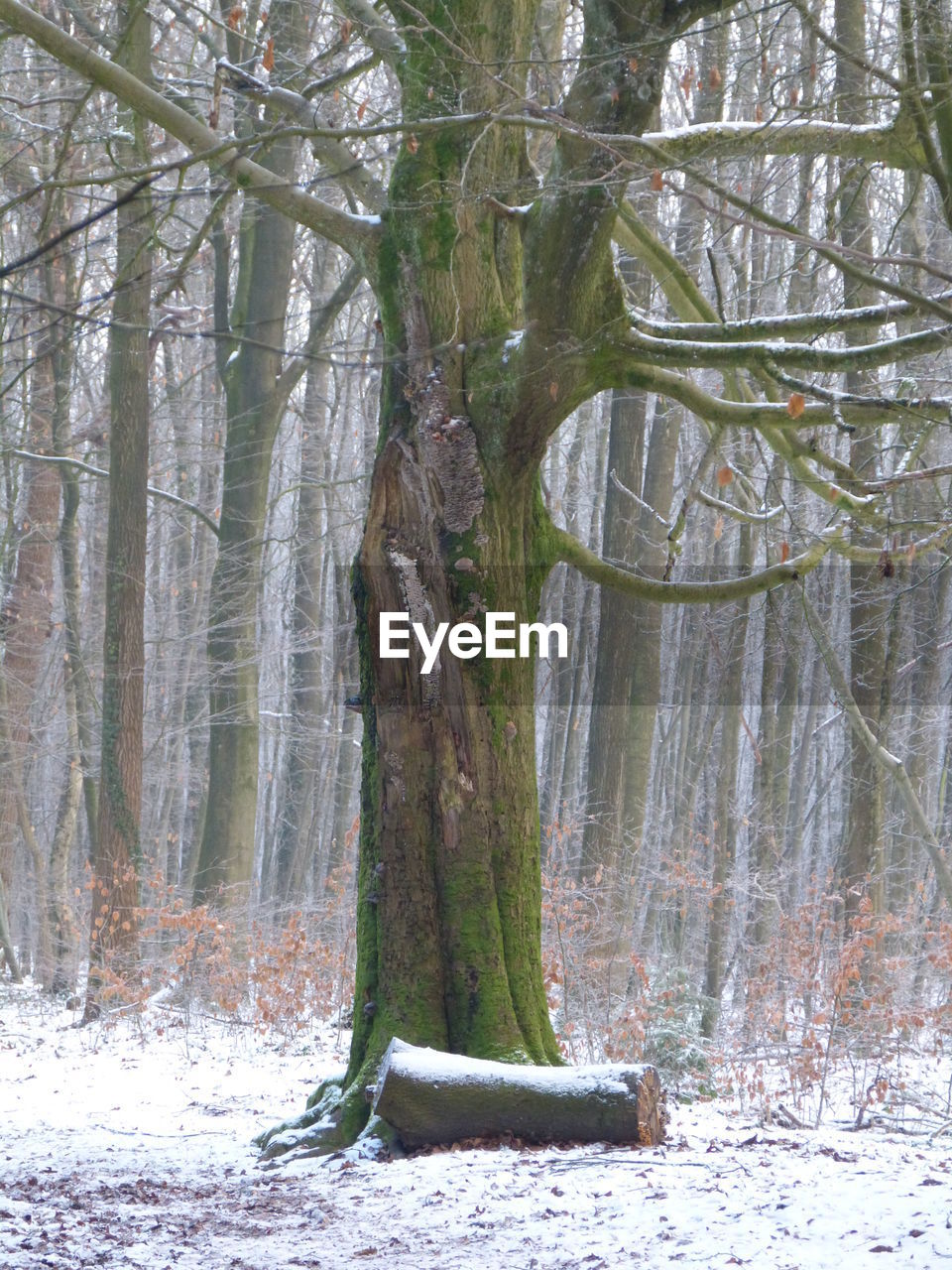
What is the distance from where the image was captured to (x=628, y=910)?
525 inches

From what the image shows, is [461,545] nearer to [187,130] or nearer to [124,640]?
[187,130]

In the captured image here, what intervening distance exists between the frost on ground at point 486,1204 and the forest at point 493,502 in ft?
1.20

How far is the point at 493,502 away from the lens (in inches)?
262

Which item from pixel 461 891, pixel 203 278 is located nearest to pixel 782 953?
pixel 461 891

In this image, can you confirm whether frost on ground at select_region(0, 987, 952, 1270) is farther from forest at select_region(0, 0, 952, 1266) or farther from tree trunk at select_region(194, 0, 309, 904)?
tree trunk at select_region(194, 0, 309, 904)

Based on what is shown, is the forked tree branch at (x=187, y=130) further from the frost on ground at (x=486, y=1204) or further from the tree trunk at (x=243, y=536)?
the tree trunk at (x=243, y=536)

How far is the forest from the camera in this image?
588cm

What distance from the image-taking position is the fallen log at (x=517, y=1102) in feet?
18.8

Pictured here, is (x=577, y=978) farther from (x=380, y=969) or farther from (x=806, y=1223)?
(x=806, y=1223)

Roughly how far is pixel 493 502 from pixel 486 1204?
3.42m

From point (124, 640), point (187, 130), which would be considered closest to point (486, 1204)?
point (187, 130)

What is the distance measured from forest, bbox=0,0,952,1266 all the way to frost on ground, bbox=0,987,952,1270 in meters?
0.37

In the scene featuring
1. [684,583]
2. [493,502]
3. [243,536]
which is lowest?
[684,583]

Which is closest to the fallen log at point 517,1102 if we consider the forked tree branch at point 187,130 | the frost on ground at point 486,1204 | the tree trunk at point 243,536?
the frost on ground at point 486,1204
